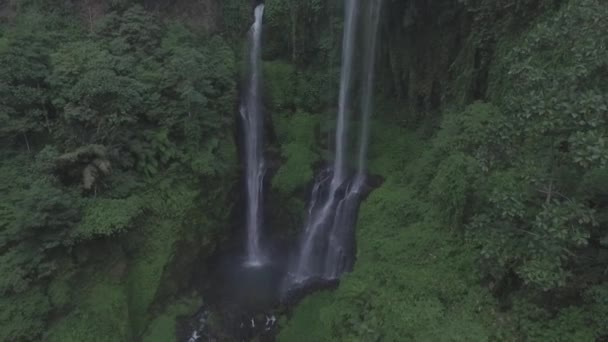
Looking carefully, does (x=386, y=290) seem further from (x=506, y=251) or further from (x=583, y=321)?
(x=583, y=321)

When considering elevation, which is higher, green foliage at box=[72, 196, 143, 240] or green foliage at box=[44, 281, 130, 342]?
green foliage at box=[72, 196, 143, 240]

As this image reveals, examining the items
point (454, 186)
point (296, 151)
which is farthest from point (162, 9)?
point (454, 186)

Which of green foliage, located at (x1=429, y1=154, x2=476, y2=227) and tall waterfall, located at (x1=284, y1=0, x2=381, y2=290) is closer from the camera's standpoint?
green foliage, located at (x1=429, y1=154, x2=476, y2=227)

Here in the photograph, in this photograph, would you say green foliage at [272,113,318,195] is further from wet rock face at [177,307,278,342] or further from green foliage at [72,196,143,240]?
green foliage at [72,196,143,240]

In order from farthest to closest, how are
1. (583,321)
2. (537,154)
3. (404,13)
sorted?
(404,13)
(537,154)
(583,321)

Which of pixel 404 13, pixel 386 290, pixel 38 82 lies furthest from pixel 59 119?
pixel 404 13

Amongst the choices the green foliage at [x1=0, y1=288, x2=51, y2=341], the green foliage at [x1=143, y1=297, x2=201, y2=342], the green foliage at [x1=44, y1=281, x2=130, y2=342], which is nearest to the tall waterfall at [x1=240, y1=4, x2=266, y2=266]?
the green foliage at [x1=143, y1=297, x2=201, y2=342]

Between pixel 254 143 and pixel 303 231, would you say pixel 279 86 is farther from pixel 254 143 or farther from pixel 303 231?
pixel 303 231
